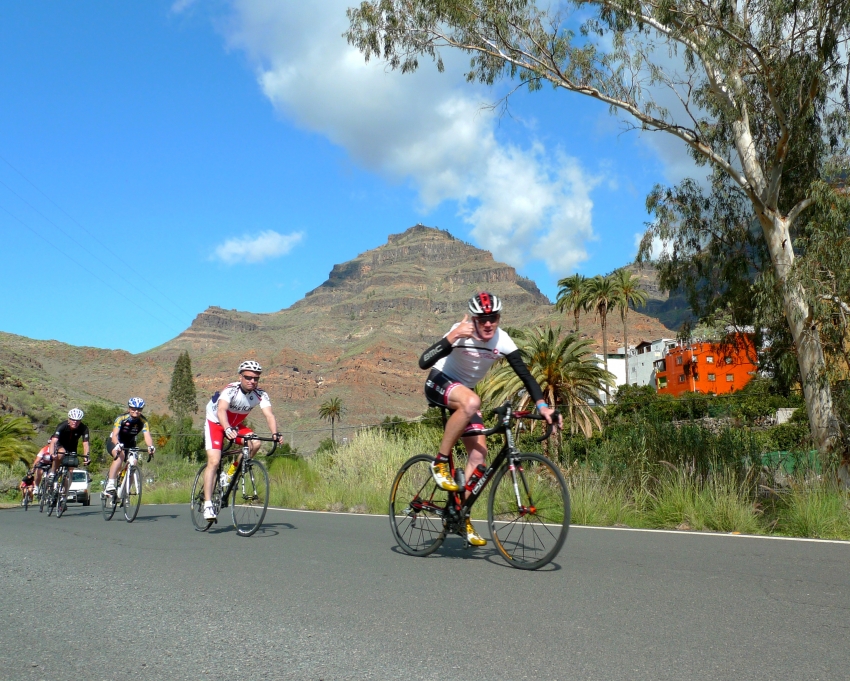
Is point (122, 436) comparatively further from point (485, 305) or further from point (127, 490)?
point (485, 305)

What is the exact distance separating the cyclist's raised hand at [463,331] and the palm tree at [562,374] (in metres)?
22.3

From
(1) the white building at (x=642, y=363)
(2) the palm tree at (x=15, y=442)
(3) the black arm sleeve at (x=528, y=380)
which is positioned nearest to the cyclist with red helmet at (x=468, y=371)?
(3) the black arm sleeve at (x=528, y=380)

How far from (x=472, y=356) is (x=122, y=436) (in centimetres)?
798

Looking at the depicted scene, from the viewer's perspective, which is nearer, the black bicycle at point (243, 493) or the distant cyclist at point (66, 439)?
the black bicycle at point (243, 493)

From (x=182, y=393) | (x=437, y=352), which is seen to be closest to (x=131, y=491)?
(x=437, y=352)

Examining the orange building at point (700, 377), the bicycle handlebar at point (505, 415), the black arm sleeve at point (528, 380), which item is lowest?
the bicycle handlebar at point (505, 415)

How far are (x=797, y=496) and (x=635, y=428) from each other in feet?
9.82

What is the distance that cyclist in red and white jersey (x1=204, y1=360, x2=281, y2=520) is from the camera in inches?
359

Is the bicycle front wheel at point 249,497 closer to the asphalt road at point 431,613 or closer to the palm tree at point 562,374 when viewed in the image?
the asphalt road at point 431,613

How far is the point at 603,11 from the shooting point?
16.0m

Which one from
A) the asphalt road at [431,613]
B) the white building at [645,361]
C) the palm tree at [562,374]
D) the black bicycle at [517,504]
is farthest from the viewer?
the white building at [645,361]

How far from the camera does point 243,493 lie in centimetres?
920

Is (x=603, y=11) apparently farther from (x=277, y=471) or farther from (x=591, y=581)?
(x=591, y=581)

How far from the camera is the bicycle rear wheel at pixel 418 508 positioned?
6.62 metres
